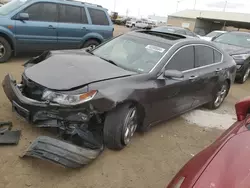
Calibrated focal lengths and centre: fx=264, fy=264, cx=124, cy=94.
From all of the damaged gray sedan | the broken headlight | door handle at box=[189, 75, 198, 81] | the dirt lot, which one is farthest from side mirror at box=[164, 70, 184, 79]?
the broken headlight

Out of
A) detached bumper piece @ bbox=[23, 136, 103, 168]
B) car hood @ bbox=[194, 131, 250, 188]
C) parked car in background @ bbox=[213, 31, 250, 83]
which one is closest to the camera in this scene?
car hood @ bbox=[194, 131, 250, 188]

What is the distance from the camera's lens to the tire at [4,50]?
7.07 metres

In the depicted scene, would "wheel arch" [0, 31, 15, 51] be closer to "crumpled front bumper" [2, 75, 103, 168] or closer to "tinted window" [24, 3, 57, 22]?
"tinted window" [24, 3, 57, 22]

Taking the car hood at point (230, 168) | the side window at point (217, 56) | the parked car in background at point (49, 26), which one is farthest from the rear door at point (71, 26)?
the car hood at point (230, 168)

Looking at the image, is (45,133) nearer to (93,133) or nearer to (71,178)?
(93,133)

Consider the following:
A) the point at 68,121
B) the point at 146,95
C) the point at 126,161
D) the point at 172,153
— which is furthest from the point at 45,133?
the point at 172,153

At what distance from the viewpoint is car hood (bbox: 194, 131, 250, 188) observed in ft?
5.64

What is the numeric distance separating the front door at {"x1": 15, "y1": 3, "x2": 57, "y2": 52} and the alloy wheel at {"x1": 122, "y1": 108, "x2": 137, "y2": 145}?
199 inches

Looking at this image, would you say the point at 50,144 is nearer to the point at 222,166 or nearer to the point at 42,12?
the point at 222,166

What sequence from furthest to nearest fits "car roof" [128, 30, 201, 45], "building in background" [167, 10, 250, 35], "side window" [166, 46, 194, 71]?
"building in background" [167, 10, 250, 35], "car roof" [128, 30, 201, 45], "side window" [166, 46, 194, 71]

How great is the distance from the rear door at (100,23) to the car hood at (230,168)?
7146 mm

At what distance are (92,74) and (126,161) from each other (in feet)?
3.96

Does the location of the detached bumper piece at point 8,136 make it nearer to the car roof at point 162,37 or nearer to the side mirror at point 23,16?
the car roof at point 162,37

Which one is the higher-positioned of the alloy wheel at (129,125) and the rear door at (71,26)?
the rear door at (71,26)
